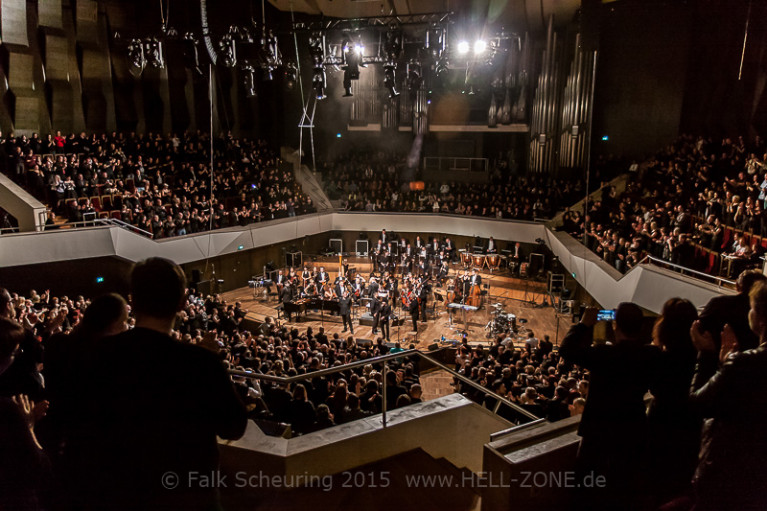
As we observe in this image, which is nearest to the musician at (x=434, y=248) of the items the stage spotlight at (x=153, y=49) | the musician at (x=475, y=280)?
the musician at (x=475, y=280)

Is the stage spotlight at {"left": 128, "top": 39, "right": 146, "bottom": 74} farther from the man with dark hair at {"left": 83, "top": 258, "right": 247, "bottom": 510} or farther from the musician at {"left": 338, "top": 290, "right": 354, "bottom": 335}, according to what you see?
the man with dark hair at {"left": 83, "top": 258, "right": 247, "bottom": 510}

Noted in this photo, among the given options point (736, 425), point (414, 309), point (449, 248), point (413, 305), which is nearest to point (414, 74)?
point (449, 248)

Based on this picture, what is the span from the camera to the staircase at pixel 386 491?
10.2ft

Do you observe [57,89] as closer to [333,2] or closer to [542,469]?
[333,2]

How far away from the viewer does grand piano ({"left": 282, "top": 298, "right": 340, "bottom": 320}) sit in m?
14.9

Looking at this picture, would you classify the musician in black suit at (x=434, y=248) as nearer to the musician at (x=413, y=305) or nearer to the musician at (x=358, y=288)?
the musician at (x=358, y=288)

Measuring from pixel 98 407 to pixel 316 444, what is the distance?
188 cm

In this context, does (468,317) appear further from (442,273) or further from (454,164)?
(454,164)

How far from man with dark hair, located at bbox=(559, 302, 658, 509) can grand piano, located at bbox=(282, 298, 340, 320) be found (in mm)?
12195

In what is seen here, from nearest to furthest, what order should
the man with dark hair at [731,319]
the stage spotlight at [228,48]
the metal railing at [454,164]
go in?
the man with dark hair at [731,319] → the stage spotlight at [228,48] → the metal railing at [454,164]

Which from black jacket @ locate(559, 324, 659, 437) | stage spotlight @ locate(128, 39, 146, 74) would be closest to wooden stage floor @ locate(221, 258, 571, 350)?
stage spotlight @ locate(128, 39, 146, 74)

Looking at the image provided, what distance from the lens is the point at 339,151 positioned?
1077 inches

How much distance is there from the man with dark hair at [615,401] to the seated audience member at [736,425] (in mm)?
279

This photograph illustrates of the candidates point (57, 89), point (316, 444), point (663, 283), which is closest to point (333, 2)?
point (57, 89)
